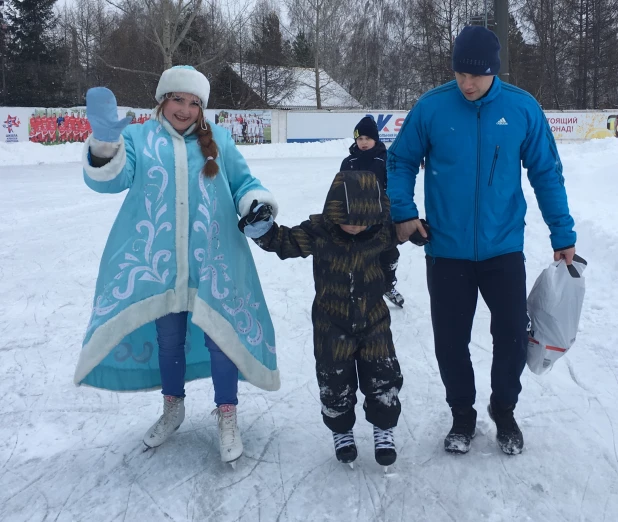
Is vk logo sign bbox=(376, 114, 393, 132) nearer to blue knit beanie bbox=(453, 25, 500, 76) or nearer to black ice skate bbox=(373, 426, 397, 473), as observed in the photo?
blue knit beanie bbox=(453, 25, 500, 76)

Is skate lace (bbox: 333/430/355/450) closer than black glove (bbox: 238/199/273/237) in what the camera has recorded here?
No

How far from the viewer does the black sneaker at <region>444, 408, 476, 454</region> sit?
8.38 feet

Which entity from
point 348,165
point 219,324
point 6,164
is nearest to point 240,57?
point 6,164

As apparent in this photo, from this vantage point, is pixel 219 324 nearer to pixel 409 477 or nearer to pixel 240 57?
pixel 409 477

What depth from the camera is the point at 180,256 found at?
244 centimetres

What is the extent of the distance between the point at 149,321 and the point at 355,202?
95cm

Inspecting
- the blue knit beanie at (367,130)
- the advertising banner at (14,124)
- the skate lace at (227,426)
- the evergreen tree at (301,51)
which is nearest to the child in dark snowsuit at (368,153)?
the blue knit beanie at (367,130)

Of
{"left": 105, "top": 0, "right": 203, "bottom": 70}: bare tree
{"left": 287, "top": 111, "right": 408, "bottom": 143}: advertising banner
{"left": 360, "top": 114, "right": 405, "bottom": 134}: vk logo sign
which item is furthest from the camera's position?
{"left": 105, "top": 0, "right": 203, "bottom": 70}: bare tree

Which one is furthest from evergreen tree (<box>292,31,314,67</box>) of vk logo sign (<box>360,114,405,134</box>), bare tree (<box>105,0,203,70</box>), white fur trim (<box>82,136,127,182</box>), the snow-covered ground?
white fur trim (<box>82,136,127,182</box>)

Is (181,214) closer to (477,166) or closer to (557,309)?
(477,166)

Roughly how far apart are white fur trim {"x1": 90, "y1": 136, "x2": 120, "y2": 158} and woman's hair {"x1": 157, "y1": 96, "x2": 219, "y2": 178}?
0.37m

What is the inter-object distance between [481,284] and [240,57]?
3609 centimetres

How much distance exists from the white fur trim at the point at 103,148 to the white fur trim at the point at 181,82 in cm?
37

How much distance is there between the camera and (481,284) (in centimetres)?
254
